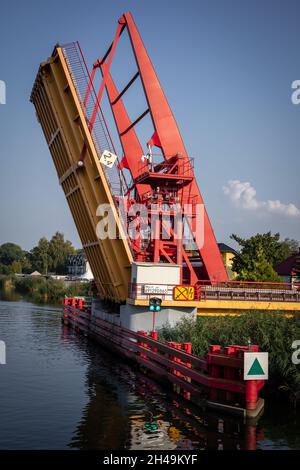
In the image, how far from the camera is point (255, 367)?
10609mm

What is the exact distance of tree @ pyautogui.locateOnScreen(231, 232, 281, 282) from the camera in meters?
30.1

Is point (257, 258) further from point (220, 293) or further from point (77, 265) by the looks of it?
point (77, 265)

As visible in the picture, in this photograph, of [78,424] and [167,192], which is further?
[167,192]

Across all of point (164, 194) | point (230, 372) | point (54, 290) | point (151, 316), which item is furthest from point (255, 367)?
point (54, 290)

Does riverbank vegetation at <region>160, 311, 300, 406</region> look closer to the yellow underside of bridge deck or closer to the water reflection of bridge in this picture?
the yellow underside of bridge deck

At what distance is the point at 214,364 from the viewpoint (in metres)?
11.6

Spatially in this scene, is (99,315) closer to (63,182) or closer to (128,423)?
(63,182)

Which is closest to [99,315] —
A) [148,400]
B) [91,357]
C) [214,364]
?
[91,357]

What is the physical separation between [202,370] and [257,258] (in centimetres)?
2075

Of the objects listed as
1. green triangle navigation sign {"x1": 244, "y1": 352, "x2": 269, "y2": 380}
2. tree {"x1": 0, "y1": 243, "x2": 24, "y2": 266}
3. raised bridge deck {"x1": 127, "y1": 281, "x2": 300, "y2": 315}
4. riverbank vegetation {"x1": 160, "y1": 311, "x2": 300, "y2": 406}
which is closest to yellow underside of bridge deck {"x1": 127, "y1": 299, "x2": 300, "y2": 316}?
raised bridge deck {"x1": 127, "y1": 281, "x2": 300, "y2": 315}

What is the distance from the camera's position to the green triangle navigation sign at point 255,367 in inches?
416

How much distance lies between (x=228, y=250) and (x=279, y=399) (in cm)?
4388
